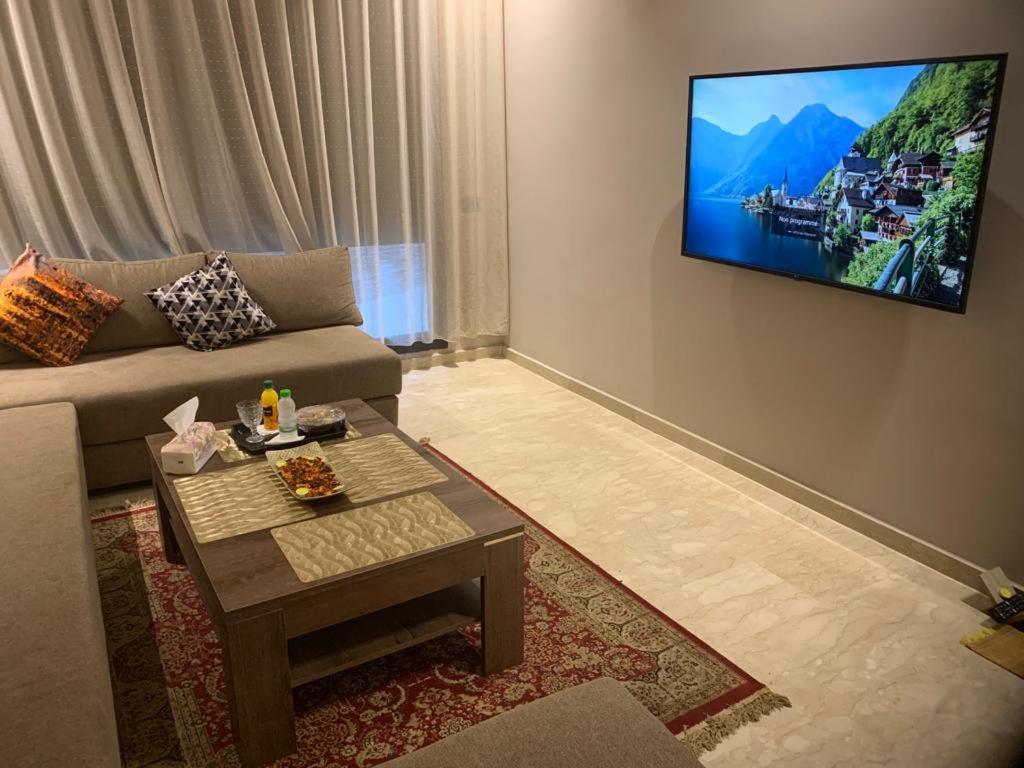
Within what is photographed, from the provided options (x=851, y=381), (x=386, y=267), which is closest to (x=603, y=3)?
(x=386, y=267)

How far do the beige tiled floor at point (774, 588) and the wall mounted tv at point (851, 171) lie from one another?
3.10ft

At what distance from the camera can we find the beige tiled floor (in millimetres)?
2125

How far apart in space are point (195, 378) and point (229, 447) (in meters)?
0.83

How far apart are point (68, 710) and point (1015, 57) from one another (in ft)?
9.46

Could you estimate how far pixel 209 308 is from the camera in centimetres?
379

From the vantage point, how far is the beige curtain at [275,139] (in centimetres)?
389

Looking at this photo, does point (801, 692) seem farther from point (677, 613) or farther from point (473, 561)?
point (473, 561)

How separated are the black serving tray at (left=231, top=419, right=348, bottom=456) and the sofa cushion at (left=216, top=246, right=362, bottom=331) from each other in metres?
1.31

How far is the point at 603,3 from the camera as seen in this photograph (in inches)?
156

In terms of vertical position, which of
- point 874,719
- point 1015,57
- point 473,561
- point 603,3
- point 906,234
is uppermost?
point 603,3

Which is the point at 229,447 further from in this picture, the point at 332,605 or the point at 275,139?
the point at 275,139

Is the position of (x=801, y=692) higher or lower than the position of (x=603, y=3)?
lower

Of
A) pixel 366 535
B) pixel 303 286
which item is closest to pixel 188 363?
pixel 303 286

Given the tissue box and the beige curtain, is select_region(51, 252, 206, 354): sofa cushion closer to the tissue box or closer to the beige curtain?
the beige curtain
